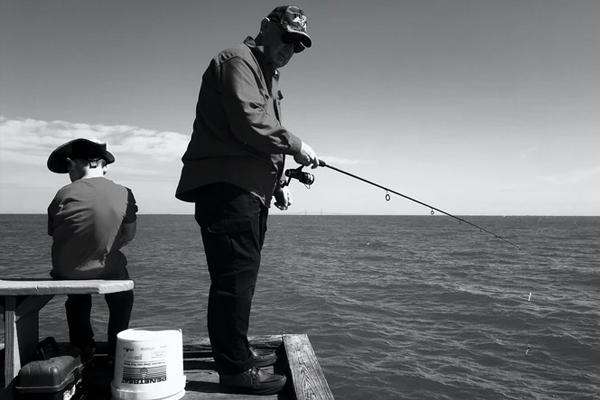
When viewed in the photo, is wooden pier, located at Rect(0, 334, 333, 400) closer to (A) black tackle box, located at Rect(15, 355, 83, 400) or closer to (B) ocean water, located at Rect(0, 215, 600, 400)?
(A) black tackle box, located at Rect(15, 355, 83, 400)

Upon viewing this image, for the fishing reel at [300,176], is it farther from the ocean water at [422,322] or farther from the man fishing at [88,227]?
the ocean water at [422,322]

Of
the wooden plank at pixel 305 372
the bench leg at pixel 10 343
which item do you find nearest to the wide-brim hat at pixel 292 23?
the wooden plank at pixel 305 372

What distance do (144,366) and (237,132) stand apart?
1359mm

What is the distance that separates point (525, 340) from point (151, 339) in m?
11.7

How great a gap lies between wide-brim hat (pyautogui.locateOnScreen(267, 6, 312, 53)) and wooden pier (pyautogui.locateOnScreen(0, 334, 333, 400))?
2.12 m

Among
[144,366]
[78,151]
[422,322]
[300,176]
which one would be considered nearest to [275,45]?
[300,176]

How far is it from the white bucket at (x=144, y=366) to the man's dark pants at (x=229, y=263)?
0.27 metres

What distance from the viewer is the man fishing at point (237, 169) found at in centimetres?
251

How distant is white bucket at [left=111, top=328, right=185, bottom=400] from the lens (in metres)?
2.40

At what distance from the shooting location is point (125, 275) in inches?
127

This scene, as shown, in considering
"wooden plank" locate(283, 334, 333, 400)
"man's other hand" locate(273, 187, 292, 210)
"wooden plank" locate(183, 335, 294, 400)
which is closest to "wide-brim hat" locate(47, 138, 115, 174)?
"man's other hand" locate(273, 187, 292, 210)

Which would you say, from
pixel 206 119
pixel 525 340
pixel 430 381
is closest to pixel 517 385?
pixel 430 381

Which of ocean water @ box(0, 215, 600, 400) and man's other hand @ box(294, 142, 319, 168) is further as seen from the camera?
ocean water @ box(0, 215, 600, 400)

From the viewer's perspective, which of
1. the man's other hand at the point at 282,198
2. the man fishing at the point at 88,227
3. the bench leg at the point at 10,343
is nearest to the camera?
the bench leg at the point at 10,343
